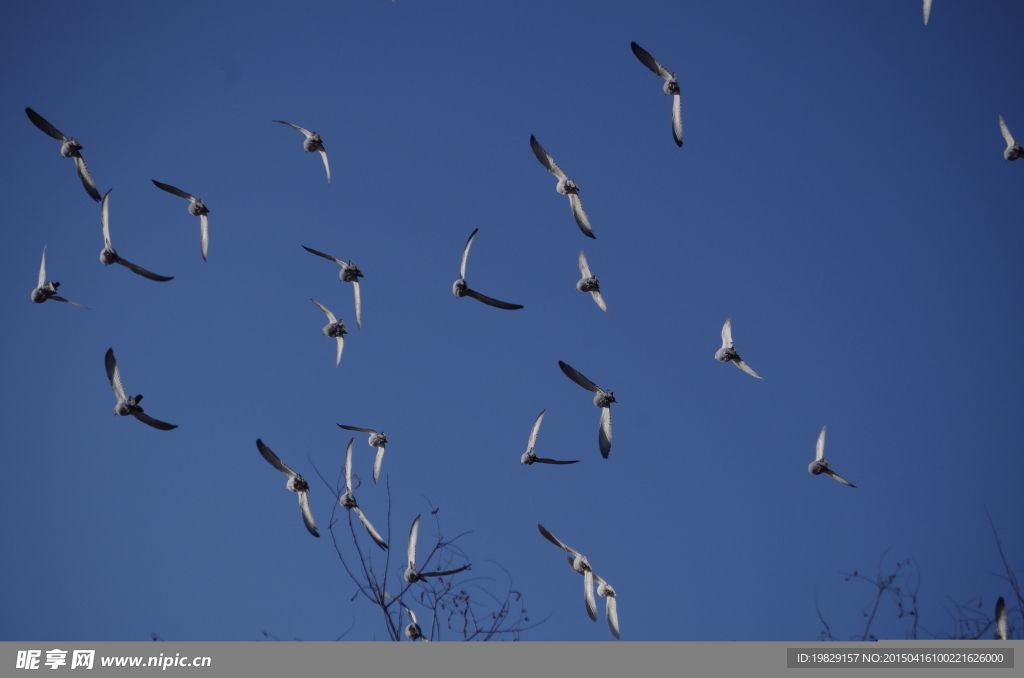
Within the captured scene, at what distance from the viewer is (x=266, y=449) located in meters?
13.7

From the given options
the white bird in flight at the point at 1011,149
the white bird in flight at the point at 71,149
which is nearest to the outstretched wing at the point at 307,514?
the white bird in flight at the point at 71,149

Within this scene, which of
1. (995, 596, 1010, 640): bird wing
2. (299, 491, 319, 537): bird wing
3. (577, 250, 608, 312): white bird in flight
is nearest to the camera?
(995, 596, 1010, 640): bird wing

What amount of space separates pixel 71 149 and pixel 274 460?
22.2 feet

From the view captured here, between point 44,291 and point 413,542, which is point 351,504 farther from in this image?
point 44,291

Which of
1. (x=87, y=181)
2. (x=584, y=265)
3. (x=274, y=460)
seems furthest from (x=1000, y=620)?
(x=87, y=181)

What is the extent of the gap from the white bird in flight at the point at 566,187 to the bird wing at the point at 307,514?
709 centimetres

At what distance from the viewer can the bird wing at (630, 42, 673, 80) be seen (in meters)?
14.3

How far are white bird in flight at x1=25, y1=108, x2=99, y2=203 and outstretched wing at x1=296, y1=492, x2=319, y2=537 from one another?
6.77m

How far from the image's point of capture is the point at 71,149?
46.4 feet

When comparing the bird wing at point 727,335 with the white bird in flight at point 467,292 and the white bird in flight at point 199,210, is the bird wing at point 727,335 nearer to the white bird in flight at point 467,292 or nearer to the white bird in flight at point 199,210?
the white bird in flight at point 467,292

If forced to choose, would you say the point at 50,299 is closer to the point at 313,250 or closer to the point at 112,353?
the point at 112,353

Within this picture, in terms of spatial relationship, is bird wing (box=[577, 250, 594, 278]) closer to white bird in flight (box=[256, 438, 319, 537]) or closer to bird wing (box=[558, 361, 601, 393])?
bird wing (box=[558, 361, 601, 393])

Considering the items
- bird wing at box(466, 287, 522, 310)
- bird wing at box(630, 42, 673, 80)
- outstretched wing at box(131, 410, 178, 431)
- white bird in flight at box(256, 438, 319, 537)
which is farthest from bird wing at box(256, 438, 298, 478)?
bird wing at box(630, 42, 673, 80)

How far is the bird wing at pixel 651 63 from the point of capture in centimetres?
1430
